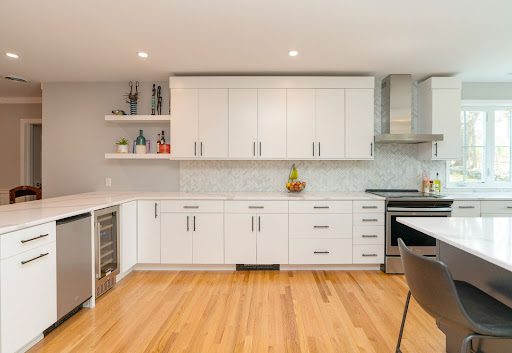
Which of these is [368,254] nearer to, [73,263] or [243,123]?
[243,123]

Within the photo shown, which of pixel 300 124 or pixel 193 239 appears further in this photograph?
pixel 300 124

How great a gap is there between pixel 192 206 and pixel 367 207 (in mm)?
2071

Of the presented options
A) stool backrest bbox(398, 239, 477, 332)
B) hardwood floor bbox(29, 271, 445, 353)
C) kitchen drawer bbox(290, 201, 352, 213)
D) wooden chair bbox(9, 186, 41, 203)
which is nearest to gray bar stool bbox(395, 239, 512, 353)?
stool backrest bbox(398, 239, 477, 332)

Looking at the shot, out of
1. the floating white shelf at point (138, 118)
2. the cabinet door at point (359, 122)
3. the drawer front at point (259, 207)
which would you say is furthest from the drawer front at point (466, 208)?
the floating white shelf at point (138, 118)

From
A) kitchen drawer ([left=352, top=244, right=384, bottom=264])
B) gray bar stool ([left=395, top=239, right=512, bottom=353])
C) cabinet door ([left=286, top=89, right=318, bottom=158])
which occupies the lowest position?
kitchen drawer ([left=352, top=244, right=384, bottom=264])

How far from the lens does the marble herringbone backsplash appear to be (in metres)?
4.28

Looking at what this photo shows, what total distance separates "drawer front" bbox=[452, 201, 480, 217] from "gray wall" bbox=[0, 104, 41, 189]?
652cm

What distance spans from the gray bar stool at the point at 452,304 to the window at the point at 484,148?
348cm

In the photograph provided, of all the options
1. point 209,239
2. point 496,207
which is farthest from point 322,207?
point 496,207

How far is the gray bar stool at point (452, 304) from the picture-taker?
1.24 m

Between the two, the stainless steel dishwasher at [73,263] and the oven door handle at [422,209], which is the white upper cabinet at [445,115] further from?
the stainless steel dishwasher at [73,263]

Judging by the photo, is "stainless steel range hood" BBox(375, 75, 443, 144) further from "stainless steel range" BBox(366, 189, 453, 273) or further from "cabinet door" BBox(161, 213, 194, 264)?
"cabinet door" BBox(161, 213, 194, 264)

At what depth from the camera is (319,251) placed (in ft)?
12.0

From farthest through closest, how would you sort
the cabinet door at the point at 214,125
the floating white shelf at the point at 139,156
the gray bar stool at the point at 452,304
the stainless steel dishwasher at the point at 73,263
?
the floating white shelf at the point at 139,156
the cabinet door at the point at 214,125
the stainless steel dishwasher at the point at 73,263
the gray bar stool at the point at 452,304
